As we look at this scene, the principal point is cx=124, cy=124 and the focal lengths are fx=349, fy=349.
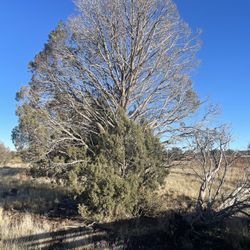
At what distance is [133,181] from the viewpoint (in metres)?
11.1

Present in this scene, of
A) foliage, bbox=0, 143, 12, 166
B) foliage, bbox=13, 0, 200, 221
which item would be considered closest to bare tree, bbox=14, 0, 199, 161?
foliage, bbox=13, 0, 200, 221

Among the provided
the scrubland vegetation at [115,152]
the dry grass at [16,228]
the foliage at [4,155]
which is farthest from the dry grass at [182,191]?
the foliage at [4,155]

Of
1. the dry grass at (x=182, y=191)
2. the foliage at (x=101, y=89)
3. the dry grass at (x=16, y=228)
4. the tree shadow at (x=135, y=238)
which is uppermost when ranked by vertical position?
the foliage at (x=101, y=89)

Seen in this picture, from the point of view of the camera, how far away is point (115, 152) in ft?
37.5

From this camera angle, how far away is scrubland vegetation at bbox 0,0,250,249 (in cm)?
975

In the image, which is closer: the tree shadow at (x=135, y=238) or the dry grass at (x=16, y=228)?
the dry grass at (x=16, y=228)

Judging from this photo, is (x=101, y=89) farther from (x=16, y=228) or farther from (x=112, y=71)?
(x=16, y=228)

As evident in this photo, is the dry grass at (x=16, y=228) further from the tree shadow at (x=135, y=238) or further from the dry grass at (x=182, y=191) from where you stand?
the dry grass at (x=182, y=191)

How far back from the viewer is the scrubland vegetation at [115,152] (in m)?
9.75

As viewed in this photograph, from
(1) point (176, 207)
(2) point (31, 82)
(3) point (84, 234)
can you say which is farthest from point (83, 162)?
(2) point (31, 82)

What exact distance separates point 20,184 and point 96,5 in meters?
10.0

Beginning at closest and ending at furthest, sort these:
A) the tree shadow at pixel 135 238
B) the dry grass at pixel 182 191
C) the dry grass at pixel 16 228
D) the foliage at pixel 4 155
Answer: the dry grass at pixel 16 228, the tree shadow at pixel 135 238, the dry grass at pixel 182 191, the foliage at pixel 4 155

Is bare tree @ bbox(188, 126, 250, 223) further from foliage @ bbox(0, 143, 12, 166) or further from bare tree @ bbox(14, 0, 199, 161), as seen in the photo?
foliage @ bbox(0, 143, 12, 166)

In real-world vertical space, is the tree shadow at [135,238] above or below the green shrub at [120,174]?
below
